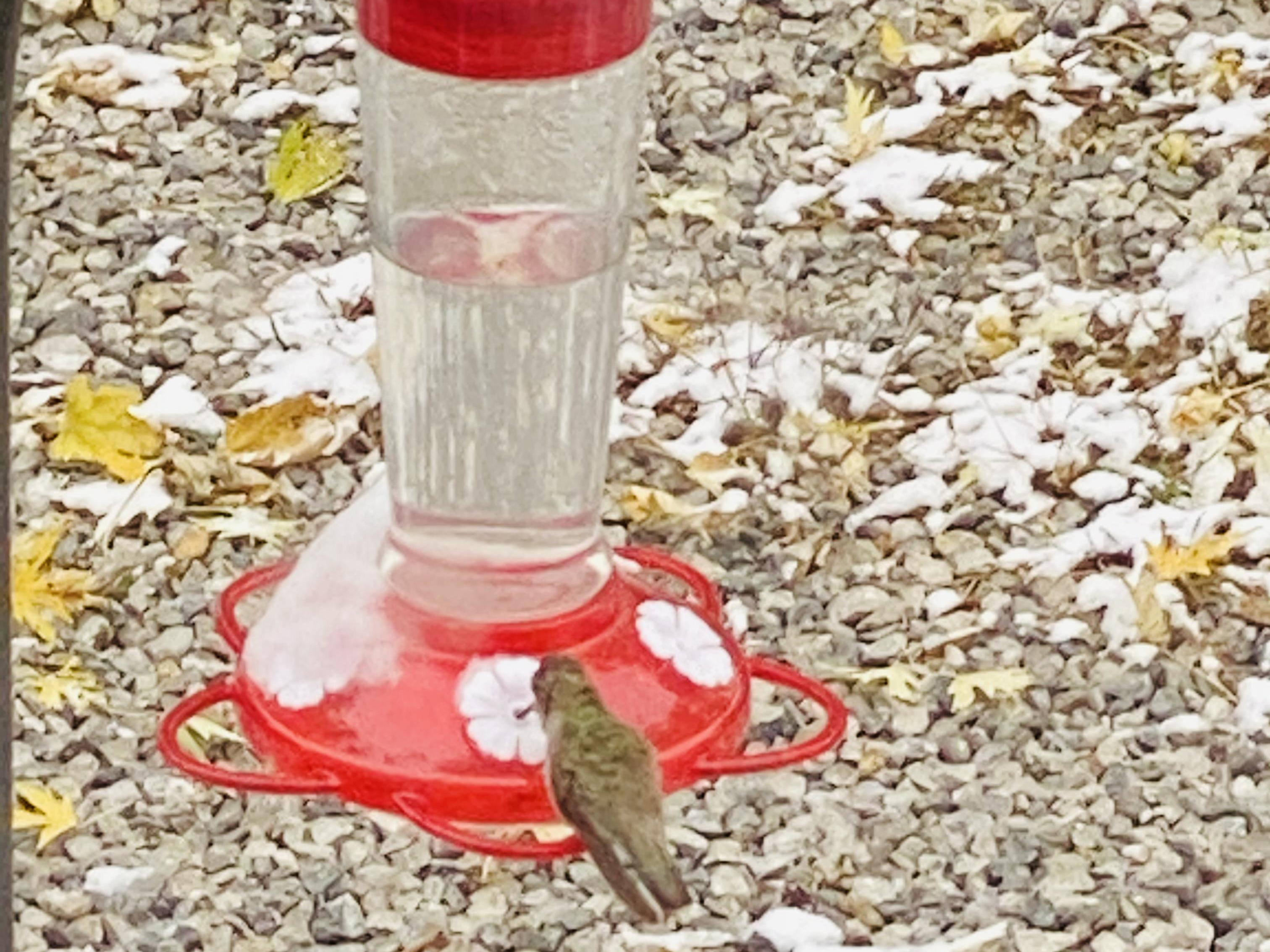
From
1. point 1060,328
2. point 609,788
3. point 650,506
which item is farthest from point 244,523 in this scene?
point 609,788

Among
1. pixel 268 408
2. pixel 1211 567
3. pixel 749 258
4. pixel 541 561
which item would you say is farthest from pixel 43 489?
pixel 541 561

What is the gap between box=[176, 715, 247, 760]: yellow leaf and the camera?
7.86 ft

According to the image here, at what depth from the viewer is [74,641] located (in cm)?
268

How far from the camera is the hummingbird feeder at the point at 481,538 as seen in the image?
1.36 metres

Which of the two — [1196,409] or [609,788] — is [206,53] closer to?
[1196,409]

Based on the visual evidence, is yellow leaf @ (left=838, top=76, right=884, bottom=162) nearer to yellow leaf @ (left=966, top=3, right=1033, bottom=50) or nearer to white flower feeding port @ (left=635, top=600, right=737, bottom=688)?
yellow leaf @ (left=966, top=3, right=1033, bottom=50)

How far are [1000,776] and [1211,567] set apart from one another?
1.44 ft

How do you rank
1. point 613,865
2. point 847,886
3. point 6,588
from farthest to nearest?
point 847,886
point 613,865
point 6,588

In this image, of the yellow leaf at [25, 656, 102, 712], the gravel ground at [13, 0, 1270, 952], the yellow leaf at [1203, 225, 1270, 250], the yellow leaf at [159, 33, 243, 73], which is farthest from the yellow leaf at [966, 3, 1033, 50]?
the yellow leaf at [25, 656, 102, 712]

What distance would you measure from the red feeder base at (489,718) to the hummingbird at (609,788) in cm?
1

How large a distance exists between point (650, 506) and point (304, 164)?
34.2 inches

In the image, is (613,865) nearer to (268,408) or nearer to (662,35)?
(268,408)

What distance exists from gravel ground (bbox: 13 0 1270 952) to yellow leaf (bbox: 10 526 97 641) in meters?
0.02

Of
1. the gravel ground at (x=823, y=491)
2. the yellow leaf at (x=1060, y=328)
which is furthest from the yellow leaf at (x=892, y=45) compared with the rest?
the yellow leaf at (x=1060, y=328)
